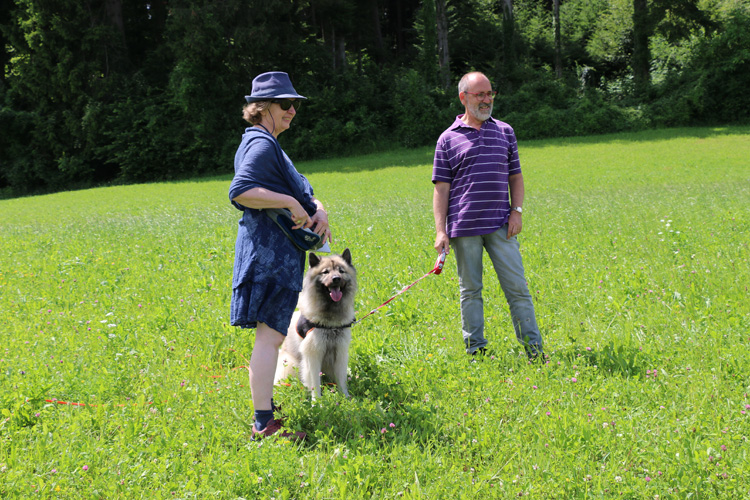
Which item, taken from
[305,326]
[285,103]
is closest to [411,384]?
[305,326]

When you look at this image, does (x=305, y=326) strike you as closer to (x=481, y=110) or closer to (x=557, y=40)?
(x=481, y=110)

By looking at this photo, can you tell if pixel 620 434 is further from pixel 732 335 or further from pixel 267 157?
pixel 267 157

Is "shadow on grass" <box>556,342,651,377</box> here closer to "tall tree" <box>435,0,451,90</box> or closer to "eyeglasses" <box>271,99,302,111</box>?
"eyeglasses" <box>271,99,302,111</box>

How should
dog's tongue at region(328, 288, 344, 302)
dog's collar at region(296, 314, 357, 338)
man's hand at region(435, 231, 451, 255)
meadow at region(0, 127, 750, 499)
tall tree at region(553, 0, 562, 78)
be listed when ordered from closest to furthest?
meadow at region(0, 127, 750, 499)
dog's tongue at region(328, 288, 344, 302)
dog's collar at region(296, 314, 357, 338)
man's hand at region(435, 231, 451, 255)
tall tree at region(553, 0, 562, 78)

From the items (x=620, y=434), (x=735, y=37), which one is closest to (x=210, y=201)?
(x=620, y=434)

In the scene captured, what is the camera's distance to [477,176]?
4879 mm

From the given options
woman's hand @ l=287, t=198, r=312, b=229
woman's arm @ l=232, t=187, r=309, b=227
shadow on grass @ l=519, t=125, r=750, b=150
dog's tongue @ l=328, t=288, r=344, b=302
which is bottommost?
dog's tongue @ l=328, t=288, r=344, b=302

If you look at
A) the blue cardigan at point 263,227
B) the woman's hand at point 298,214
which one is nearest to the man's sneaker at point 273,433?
the blue cardigan at point 263,227

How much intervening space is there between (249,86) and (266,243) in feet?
116

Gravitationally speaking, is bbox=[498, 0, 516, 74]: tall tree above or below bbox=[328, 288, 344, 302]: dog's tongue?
above

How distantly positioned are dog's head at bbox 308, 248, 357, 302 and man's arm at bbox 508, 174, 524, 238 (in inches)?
60.5

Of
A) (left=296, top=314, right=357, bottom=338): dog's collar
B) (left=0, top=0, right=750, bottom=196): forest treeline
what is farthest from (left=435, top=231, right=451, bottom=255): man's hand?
(left=0, top=0, right=750, bottom=196): forest treeline

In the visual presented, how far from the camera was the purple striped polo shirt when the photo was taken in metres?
4.86

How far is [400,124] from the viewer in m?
36.5
